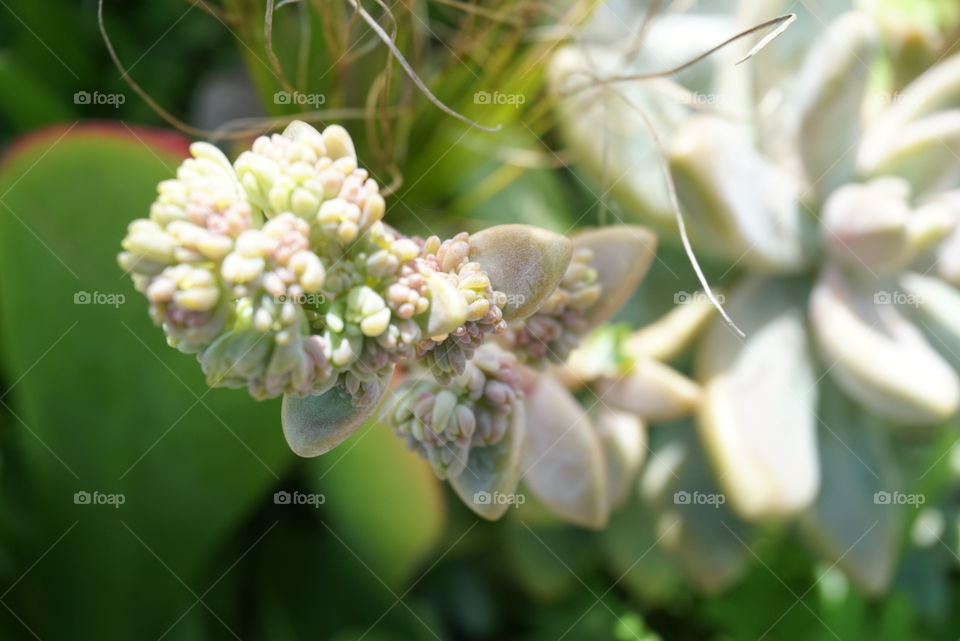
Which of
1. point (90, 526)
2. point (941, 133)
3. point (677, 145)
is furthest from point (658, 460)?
point (90, 526)

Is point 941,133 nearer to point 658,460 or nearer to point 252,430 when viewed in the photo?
point 658,460

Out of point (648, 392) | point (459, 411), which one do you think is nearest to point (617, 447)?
point (648, 392)

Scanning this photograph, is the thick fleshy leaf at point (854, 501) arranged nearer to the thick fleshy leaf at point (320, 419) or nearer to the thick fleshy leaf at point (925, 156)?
the thick fleshy leaf at point (925, 156)

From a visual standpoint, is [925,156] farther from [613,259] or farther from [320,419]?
[320,419]

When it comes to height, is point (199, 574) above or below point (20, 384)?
below

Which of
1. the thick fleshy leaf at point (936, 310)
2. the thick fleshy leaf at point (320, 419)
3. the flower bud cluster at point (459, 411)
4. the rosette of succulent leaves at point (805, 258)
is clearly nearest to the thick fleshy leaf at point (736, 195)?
the rosette of succulent leaves at point (805, 258)

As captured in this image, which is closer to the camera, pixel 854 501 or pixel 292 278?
pixel 292 278
